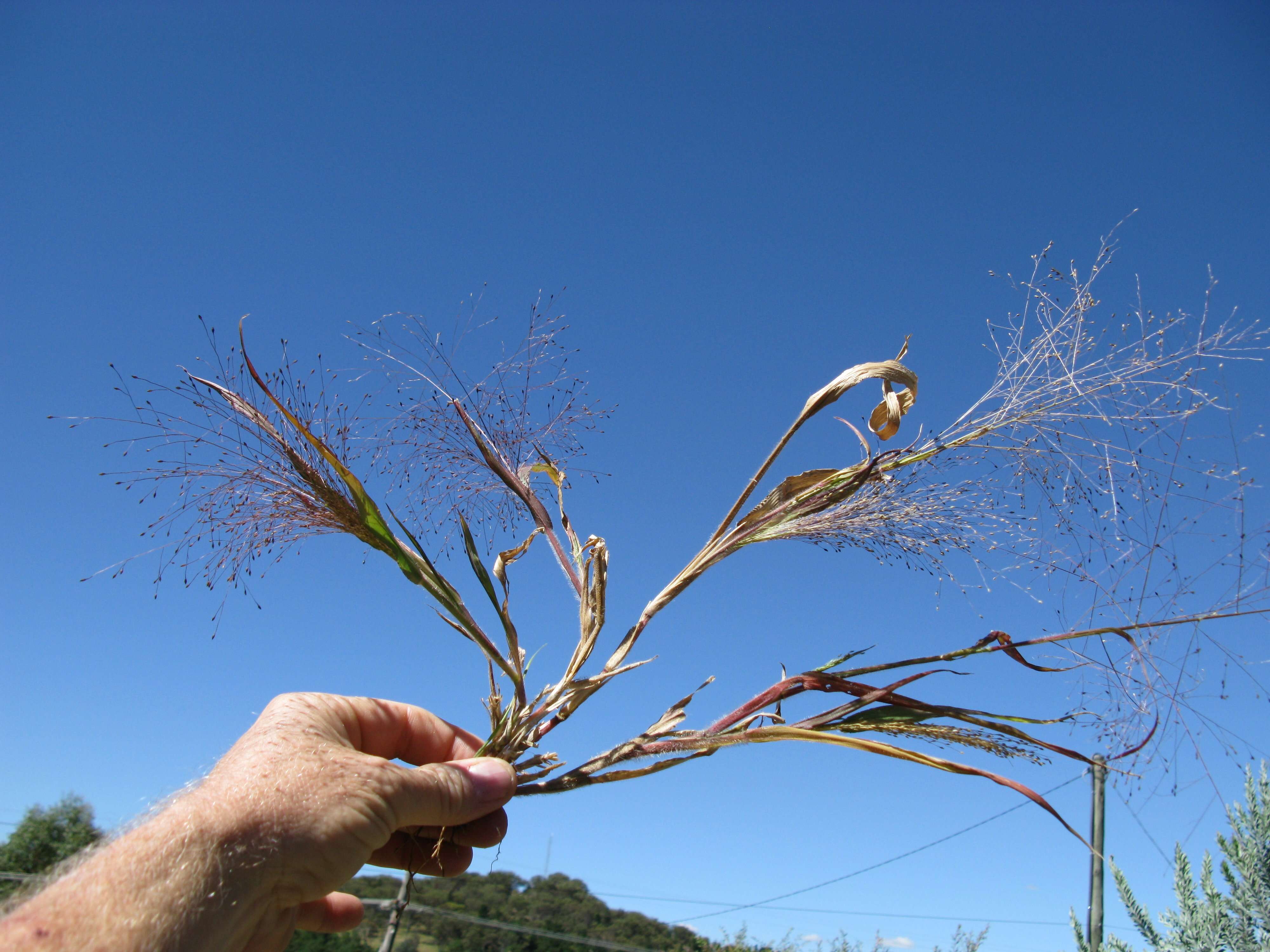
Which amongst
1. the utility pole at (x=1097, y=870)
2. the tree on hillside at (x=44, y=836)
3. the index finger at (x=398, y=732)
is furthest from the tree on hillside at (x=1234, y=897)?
the tree on hillside at (x=44, y=836)

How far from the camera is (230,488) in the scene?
1456mm

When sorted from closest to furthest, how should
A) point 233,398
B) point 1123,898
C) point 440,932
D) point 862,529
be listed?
1. point 233,398
2. point 862,529
3. point 1123,898
4. point 440,932

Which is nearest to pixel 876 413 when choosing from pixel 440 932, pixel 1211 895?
pixel 1211 895

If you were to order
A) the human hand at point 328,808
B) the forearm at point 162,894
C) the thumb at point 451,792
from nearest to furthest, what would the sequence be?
the forearm at point 162,894 < the human hand at point 328,808 < the thumb at point 451,792

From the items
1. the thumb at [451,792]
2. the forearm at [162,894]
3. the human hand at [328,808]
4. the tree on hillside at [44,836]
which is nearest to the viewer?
the forearm at [162,894]

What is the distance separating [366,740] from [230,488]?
0.54 meters

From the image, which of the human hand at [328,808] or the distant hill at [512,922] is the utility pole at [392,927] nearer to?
the distant hill at [512,922]

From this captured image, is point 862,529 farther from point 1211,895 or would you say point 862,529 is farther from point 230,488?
point 1211,895

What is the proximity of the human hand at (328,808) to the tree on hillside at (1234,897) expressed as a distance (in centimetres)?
489

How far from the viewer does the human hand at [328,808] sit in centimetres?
104

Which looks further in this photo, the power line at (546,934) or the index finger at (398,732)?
the power line at (546,934)

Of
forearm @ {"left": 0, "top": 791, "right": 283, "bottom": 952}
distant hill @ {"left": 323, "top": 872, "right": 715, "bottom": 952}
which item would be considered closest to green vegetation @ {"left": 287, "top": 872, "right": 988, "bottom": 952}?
distant hill @ {"left": 323, "top": 872, "right": 715, "bottom": 952}

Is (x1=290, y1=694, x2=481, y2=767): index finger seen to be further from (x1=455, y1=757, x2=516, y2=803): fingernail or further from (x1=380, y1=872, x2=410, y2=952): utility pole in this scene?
(x1=380, y1=872, x2=410, y2=952): utility pole

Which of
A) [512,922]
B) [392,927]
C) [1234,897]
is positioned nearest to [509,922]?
[512,922]
